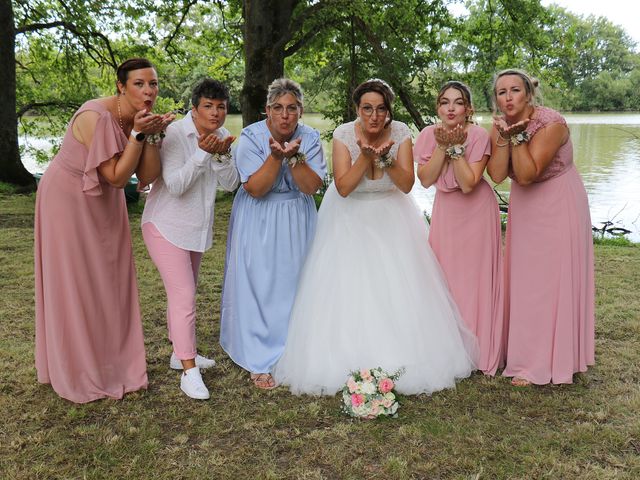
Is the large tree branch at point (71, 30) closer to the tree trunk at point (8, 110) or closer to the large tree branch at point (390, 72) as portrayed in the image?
the tree trunk at point (8, 110)

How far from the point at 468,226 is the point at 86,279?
8.32ft

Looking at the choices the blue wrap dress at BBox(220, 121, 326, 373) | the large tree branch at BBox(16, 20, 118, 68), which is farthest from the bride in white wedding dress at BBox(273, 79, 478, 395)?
the large tree branch at BBox(16, 20, 118, 68)

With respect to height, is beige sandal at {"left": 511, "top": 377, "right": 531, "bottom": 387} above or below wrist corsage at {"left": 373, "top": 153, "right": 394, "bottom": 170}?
below

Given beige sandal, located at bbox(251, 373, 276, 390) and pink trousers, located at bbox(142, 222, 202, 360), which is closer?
pink trousers, located at bbox(142, 222, 202, 360)

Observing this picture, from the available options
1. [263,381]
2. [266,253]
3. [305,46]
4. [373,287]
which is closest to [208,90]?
[266,253]

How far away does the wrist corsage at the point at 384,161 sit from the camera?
376cm

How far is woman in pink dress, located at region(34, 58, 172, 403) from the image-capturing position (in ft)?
10.9

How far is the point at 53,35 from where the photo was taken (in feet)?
46.5

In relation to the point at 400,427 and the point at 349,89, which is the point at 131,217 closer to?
the point at 349,89

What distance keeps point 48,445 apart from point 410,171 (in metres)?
2.74

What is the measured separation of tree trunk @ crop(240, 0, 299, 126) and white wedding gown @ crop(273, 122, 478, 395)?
258 inches

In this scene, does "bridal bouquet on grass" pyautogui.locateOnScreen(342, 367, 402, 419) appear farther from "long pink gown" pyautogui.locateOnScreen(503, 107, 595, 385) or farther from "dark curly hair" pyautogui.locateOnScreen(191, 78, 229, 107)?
"dark curly hair" pyautogui.locateOnScreen(191, 78, 229, 107)

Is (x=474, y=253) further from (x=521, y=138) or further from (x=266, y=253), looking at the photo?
(x=266, y=253)

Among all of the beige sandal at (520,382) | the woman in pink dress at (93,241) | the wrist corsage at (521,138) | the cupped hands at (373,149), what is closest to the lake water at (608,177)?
the wrist corsage at (521,138)
